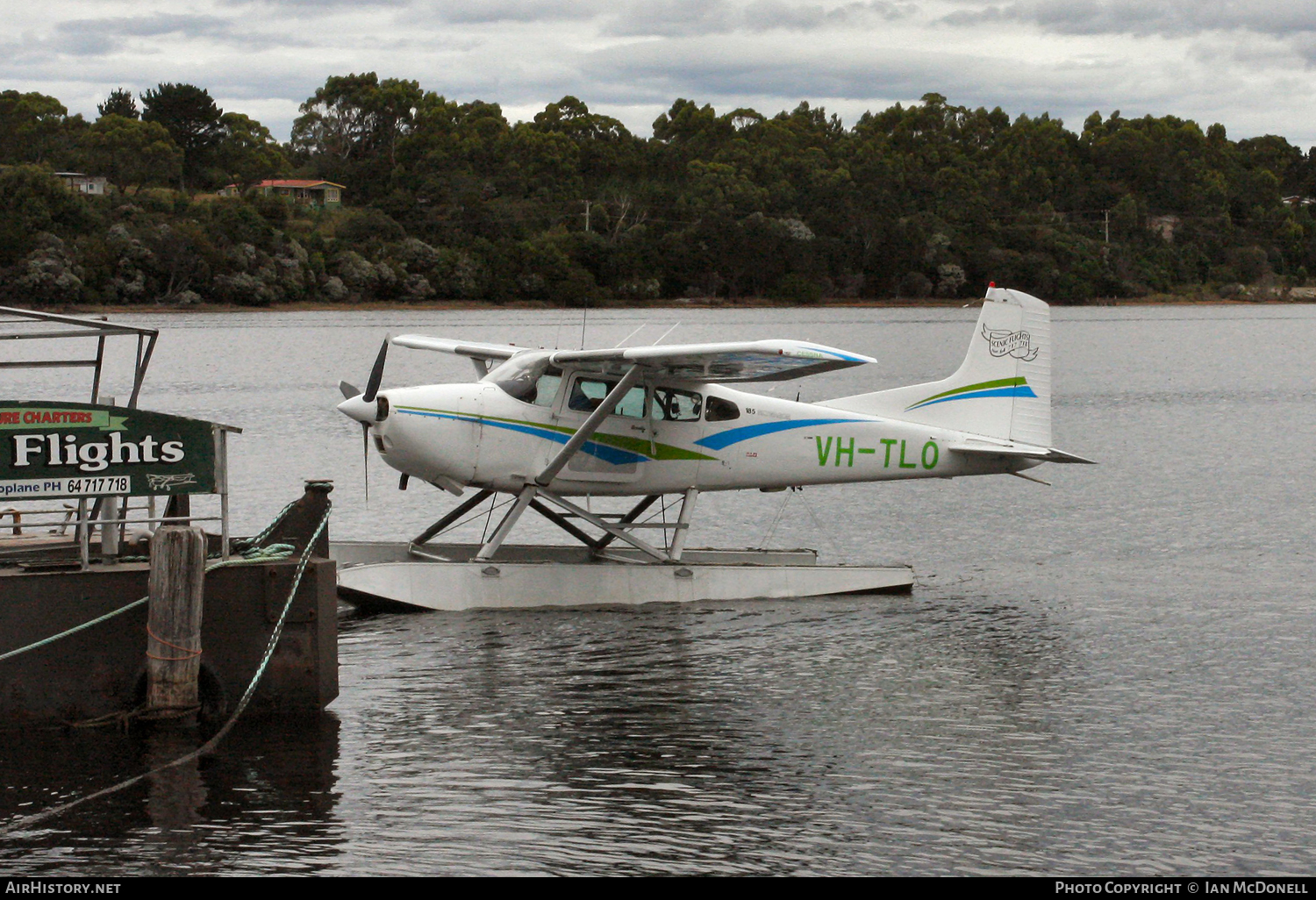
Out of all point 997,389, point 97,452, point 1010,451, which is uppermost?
point 997,389

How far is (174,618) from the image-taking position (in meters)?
10.2

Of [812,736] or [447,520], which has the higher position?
[447,520]

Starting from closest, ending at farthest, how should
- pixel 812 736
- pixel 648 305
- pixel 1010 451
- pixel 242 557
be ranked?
pixel 242 557 < pixel 812 736 < pixel 1010 451 < pixel 648 305

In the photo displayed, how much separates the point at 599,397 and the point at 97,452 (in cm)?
603

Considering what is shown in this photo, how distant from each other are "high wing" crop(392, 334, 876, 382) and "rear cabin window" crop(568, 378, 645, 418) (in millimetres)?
193

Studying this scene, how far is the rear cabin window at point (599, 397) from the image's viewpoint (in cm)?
1544

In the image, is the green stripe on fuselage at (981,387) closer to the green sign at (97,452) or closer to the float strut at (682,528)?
the float strut at (682,528)

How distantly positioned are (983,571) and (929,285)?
95241mm

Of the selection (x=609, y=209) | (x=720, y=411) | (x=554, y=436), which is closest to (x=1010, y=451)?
(x=720, y=411)

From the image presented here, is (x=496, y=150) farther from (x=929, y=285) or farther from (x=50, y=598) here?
(x=50, y=598)

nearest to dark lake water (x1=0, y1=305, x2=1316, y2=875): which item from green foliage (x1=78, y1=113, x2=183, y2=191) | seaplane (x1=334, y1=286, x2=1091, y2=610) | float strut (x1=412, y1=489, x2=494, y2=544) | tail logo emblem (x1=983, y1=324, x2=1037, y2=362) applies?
seaplane (x1=334, y1=286, x2=1091, y2=610)

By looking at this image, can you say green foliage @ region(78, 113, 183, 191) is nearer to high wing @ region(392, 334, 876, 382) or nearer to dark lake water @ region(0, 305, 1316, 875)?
dark lake water @ region(0, 305, 1316, 875)

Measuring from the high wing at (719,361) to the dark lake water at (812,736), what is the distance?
2.40 metres

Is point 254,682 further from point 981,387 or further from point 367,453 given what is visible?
point 981,387
